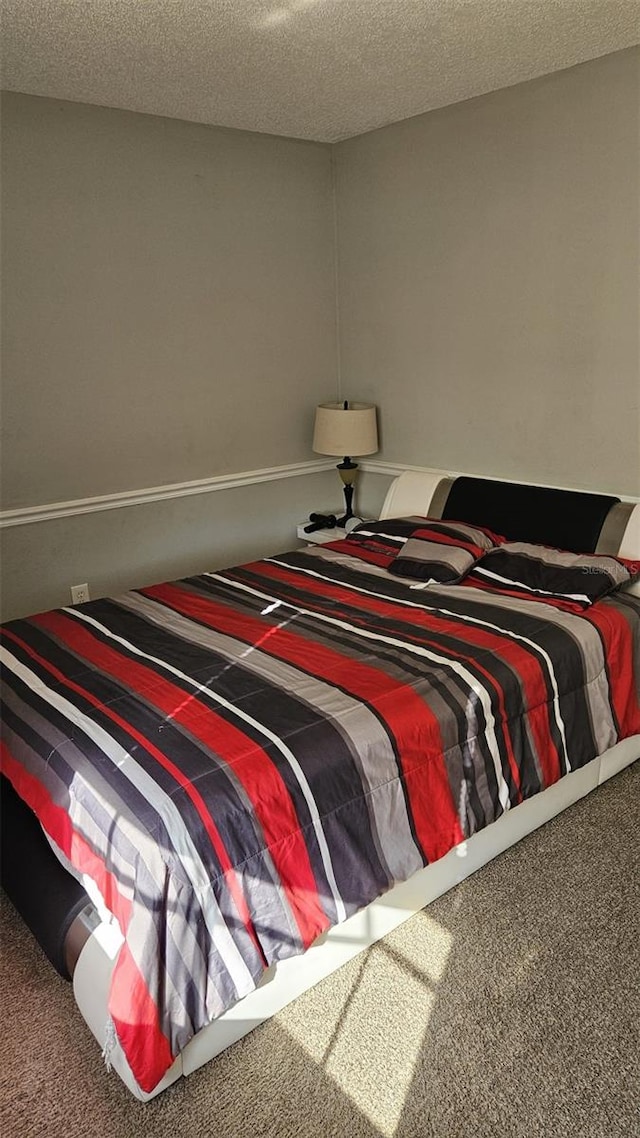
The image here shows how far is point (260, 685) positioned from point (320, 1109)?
0.98 m

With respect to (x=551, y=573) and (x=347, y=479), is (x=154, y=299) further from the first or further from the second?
(x=551, y=573)

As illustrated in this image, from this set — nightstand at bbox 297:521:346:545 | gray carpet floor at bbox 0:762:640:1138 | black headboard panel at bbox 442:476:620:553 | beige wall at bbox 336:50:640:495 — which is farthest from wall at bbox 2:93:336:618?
gray carpet floor at bbox 0:762:640:1138

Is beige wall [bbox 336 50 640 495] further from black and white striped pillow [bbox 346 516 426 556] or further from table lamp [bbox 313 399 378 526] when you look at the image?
black and white striped pillow [bbox 346 516 426 556]

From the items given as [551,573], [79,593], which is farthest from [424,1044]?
[79,593]

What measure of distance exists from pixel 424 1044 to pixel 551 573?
1558mm

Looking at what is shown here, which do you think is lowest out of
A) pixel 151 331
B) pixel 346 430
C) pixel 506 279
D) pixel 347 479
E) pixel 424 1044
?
pixel 424 1044

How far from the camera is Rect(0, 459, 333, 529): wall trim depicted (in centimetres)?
328

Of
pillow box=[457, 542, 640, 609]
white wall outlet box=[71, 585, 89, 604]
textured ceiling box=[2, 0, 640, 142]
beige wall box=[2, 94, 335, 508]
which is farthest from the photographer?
white wall outlet box=[71, 585, 89, 604]

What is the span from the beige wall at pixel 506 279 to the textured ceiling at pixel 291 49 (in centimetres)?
18

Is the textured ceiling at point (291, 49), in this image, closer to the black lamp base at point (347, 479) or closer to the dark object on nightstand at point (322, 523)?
the black lamp base at point (347, 479)

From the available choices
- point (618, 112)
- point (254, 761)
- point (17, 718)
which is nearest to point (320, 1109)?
point (254, 761)

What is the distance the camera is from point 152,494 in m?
3.62

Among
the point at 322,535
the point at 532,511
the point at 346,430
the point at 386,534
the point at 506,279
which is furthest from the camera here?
the point at 322,535

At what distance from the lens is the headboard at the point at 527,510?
2949mm
